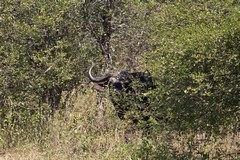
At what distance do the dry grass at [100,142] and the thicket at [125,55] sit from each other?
11.2 inches

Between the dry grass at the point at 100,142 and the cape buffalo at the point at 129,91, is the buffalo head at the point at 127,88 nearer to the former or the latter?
the cape buffalo at the point at 129,91

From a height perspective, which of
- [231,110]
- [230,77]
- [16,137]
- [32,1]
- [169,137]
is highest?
[32,1]

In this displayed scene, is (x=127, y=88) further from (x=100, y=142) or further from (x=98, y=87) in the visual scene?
(x=100, y=142)

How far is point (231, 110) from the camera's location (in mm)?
6215

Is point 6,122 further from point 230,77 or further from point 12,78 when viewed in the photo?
point 230,77

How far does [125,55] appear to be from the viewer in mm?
9578

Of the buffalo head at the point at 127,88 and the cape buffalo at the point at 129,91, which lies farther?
the buffalo head at the point at 127,88

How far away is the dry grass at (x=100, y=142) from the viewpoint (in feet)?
23.7

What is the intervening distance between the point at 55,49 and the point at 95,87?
1.04 metres

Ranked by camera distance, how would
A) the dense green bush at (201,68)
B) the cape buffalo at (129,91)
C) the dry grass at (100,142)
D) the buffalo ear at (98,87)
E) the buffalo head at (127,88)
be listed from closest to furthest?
the dense green bush at (201,68), the dry grass at (100,142), the cape buffalo at (129,91), the buffalo head at (127,88), the buffalo ear at (98,87)

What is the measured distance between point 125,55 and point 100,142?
2.11 meters

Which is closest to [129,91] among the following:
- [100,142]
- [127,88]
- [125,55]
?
[127,88]

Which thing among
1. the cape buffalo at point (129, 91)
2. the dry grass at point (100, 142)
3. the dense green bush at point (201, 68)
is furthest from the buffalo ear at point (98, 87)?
the dense green bush at point (201, 68)

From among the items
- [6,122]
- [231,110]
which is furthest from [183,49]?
[6,122]
